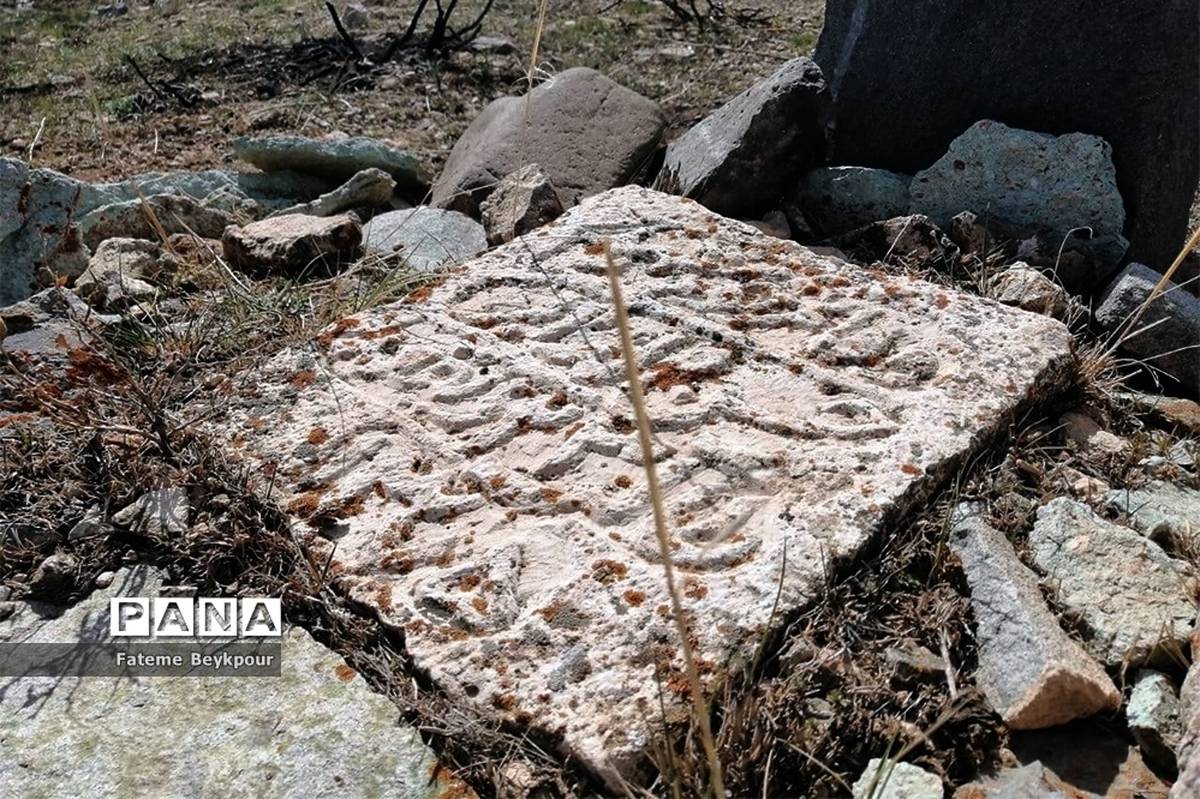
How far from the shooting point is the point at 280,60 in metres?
7.49

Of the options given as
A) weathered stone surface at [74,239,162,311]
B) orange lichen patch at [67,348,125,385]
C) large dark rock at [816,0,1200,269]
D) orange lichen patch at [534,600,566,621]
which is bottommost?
weathered stone surface at [74,239,162,311]

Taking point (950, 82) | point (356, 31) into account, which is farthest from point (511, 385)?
point (356, 31)

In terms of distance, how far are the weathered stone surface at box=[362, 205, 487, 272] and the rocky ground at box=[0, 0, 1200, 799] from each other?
23 millimetres

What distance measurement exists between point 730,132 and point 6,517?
8.81 feet

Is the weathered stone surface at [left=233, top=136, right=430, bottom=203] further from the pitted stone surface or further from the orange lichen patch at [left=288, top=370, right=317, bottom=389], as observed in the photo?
the orange lichen patch at [left=288, top=370, right=317, bottom=389]

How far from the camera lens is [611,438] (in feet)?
9.23

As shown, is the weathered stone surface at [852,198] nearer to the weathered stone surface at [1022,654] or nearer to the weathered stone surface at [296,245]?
the weathered stone surface at [296,245]

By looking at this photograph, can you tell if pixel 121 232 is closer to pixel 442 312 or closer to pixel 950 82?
pixel 442 312

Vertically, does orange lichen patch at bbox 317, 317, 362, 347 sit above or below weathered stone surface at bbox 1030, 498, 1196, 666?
below

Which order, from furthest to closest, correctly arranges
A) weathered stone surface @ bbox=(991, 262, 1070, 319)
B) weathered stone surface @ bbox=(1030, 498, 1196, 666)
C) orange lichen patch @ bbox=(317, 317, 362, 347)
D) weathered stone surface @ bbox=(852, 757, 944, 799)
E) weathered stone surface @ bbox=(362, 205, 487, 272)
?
weathered stone surface @ bbox=(362, 205, 487, 272), weathered stone surface @ bbox=(991, 262, 1070, 319), orange lichen patch @ bbox=(317, 317, 362, 347), weathered stone surface @ bbox=(1030, 498, 1196, 666), weathered stone surface @ bbox=(852, 757, 944, 799)

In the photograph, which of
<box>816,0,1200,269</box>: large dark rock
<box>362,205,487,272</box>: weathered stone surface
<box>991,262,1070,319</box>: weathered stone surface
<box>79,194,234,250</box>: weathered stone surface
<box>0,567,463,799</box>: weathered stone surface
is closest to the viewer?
<box>0,567,463,799</box>: weathered stone surface

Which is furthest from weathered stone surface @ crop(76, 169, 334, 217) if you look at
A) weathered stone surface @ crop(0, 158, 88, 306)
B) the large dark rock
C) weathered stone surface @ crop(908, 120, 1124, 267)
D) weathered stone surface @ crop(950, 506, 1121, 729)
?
weathered stone surface @ crop(950, 506, 1121, 729)

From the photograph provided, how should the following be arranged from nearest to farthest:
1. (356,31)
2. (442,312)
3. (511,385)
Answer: (511,385)
(442,312)
(356,31)

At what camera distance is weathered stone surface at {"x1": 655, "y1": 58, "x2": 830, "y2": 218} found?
14.1ft
